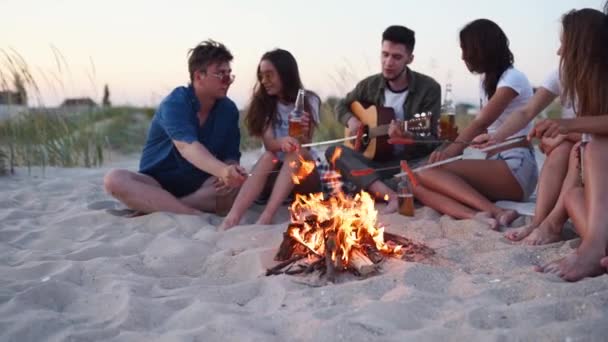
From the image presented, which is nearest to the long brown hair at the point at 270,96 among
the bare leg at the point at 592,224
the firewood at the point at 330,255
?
the firewood at the point at 330,255

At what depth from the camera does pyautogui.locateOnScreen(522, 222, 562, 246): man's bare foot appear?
3.81m

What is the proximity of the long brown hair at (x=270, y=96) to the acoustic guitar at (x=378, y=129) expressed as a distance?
0.64 m

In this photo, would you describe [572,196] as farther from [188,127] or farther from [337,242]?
[188,127]

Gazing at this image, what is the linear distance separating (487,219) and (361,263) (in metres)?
1.39

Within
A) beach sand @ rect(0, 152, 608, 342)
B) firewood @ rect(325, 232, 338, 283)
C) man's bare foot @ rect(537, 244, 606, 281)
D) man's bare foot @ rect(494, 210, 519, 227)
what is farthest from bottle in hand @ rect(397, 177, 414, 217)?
man's bare foot @ rect(537, 244, 606, 281)

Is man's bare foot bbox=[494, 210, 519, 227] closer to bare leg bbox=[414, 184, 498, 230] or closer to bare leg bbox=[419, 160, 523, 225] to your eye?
bare leg bbox=[414, 184, 498, 230]

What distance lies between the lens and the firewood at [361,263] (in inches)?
131

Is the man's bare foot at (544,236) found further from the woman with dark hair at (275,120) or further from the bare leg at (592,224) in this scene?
the woman with dark hair at (275,120)

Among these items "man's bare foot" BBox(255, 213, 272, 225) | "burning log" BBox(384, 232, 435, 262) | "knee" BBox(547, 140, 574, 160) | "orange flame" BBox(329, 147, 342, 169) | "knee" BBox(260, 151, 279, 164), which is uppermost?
"knee" BBox(547, 140, 574, 160)

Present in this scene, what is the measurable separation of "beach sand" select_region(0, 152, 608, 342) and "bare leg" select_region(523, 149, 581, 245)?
9 cm

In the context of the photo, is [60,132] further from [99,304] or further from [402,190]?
[99,304]

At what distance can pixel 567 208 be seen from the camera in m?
3.65

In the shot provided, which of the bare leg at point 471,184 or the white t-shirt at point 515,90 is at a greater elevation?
the white t-shirt at point 515,90

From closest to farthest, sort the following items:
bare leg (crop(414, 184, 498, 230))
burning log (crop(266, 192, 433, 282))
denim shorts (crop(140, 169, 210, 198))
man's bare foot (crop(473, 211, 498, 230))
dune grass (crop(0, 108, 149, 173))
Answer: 1. burning log (crop(266, 192, 433, 282))
2. man's bare foot (crop(473, 211, 498, 230))
3. bare leg (crop(414, 184, 498, 230))
4. denim shorts (crop(140, 169, 210, 198))
5. dune grass (crop(0, 108, 149, 173))
